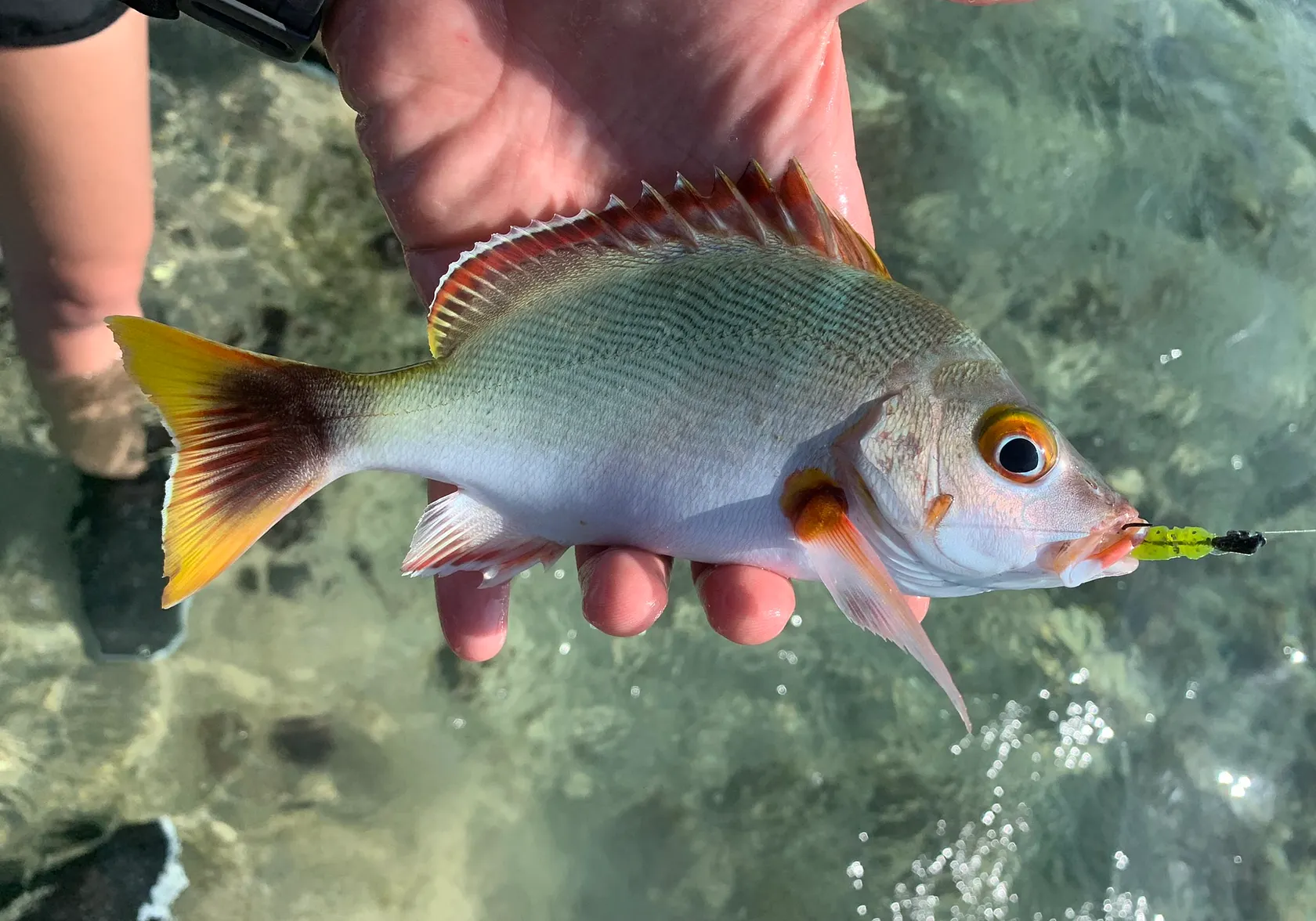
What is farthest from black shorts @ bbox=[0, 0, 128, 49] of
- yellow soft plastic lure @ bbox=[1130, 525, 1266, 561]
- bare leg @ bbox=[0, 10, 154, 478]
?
yellow soft plastic lure @ bbox=[1130, 525, 1266, 561]

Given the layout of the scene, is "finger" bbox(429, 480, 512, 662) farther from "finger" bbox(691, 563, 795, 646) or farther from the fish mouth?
the fish mouth

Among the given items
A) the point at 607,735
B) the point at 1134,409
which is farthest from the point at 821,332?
the point at 1134,409

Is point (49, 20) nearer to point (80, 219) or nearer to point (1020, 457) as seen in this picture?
point (80, 219)

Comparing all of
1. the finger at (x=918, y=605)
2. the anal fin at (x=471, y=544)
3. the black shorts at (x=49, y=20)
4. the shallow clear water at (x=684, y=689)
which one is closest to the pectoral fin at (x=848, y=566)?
the finger at (x=918, y=605)

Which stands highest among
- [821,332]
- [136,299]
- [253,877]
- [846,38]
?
[821,332]

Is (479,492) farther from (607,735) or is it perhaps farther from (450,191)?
(607,735)

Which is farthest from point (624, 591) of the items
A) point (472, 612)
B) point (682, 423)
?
point (472, 612)

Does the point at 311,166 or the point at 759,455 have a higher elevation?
the point at 759,455
